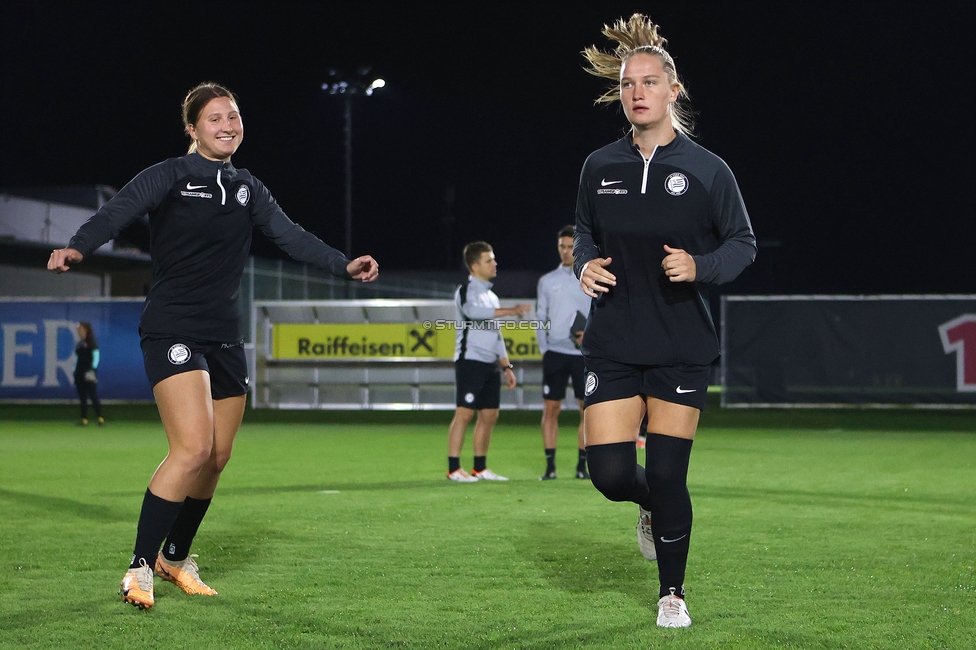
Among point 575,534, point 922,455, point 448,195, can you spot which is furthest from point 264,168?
point 575,534

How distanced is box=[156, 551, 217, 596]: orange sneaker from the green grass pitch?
7cm

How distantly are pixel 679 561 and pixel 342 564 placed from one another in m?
2.07

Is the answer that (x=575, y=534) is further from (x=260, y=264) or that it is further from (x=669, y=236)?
(x=260, y=264)

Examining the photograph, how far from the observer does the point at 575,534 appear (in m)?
6.85

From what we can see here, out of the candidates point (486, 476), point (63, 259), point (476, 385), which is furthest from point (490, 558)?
point (486, 476)

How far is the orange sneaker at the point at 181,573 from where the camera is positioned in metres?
5.18

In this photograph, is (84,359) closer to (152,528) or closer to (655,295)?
(152,528)

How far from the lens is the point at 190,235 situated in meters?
4.84

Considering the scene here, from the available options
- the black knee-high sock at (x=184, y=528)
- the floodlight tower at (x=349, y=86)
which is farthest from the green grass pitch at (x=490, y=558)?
the floodlight tower at (x=349, y=86)

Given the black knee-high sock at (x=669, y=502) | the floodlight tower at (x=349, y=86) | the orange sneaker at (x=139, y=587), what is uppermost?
the floodlight tower at (x=349, y=86)

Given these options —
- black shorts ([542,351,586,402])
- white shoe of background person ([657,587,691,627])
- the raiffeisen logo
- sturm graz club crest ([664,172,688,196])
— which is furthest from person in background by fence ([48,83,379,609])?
the raiffeisen logo

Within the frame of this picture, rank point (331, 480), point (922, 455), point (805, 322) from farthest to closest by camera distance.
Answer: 1. point (805, 322)
2. point (922, 455)
3. point (331, 480)

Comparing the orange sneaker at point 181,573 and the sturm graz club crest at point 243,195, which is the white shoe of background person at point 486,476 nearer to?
the orange sneaker at point 181,573

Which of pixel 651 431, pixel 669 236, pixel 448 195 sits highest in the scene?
pixel 448 195
